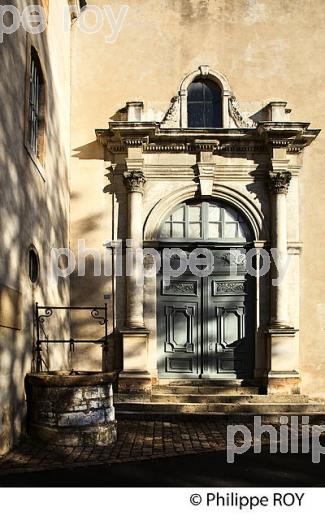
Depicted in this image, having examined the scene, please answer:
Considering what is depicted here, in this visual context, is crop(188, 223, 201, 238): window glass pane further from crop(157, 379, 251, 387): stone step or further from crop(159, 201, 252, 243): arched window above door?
crop(157, 379, 251, 387): stone step

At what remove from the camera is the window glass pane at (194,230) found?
11.1m

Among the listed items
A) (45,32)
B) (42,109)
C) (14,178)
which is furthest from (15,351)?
(45,32)

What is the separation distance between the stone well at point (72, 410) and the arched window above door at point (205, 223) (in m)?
→ 4.31

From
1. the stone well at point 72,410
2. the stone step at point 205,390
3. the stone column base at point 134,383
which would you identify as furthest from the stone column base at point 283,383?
the stone well at point 72,410

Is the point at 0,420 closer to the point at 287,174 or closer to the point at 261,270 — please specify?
the point at 261,270

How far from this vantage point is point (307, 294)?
11.0 m

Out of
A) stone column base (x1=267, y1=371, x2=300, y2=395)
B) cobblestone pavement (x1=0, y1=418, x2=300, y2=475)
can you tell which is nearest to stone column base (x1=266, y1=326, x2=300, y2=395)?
stone column base (x1=267, y1=371, x2=300, y2=395)

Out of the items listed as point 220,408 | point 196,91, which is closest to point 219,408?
point 220,408

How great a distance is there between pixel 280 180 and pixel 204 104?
6.69ft

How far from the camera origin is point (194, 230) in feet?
36.6

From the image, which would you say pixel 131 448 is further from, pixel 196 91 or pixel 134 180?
pixel 196 91

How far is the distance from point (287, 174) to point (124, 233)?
298 cm

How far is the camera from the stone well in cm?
709

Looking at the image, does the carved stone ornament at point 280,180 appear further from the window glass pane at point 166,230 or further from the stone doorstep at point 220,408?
the stone doorstep at point 220,408
